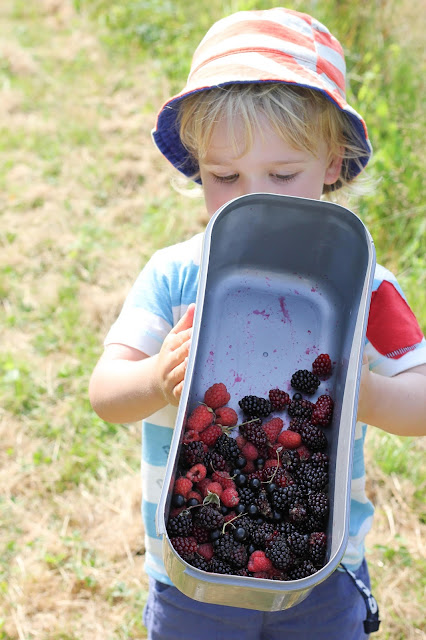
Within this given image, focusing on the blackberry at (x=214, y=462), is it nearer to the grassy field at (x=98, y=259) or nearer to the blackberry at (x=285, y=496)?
the blackberry at (x=285, y=496)

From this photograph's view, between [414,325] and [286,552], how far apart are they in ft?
1.92

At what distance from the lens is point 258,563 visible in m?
1.01

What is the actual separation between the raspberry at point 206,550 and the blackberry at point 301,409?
299 mm

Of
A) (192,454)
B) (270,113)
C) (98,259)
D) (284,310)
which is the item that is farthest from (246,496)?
(98,259)

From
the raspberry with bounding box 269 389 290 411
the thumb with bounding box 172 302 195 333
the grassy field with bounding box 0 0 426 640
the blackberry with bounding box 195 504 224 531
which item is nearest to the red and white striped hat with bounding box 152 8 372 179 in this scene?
the thumb with bounding box 172 302 195 333

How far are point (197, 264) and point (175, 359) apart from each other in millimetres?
401

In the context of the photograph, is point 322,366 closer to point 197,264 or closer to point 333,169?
point 197,264

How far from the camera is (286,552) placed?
1.00 m

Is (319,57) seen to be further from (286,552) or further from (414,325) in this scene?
(286,552)

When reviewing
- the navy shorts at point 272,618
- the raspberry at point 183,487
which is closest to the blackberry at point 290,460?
the raspberry at point 183,487

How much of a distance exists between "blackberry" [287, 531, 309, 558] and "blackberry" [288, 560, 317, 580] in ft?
0.04

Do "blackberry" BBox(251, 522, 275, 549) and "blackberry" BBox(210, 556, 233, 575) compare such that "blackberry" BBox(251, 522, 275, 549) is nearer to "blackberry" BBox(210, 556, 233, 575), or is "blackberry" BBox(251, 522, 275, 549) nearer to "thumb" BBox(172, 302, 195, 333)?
"blackberry" BBox(210, 556, 233, 575)

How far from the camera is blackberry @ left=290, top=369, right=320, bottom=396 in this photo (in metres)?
1.23

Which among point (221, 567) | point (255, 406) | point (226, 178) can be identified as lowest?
point (221, 567)
